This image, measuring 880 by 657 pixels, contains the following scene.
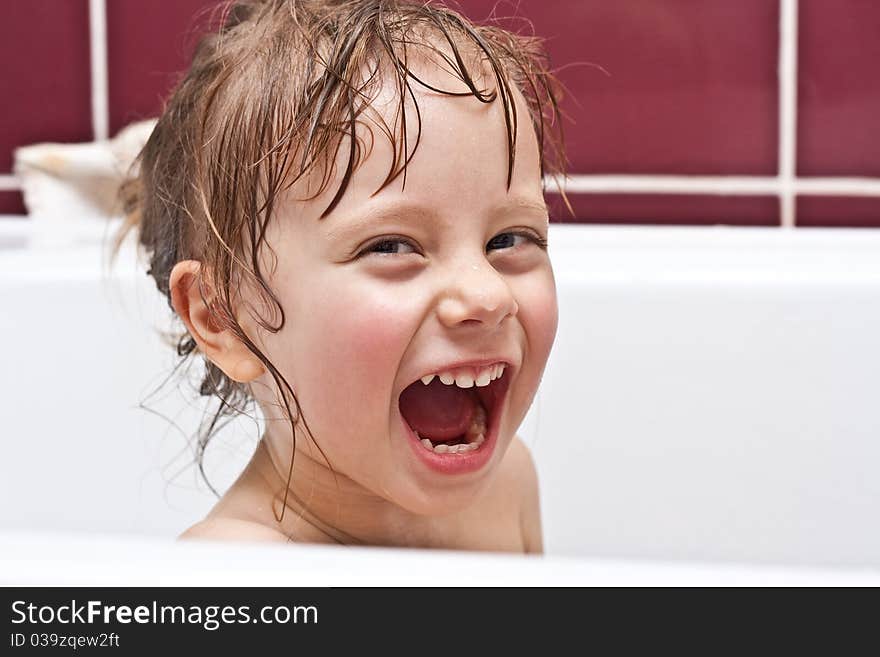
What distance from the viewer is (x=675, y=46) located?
1.31 metres

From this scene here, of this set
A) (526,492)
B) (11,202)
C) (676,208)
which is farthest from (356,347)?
(11,202)

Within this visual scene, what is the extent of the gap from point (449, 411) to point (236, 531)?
15 centimetres

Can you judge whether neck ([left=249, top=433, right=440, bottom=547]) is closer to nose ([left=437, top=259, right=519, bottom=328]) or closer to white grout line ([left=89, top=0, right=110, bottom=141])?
nose ([left=437, top=259, right=519, bottom=328])

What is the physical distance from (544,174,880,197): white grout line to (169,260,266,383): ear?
0.63 metres

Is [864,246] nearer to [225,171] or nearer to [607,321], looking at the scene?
[607,321]

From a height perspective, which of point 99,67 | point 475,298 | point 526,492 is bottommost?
point 526,492

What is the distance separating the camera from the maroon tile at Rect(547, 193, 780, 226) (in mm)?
1335

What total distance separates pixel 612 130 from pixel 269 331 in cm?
71

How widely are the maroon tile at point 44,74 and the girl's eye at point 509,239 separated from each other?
83 centimetres

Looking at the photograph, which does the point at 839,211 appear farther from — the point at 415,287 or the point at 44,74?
the point at 44,74

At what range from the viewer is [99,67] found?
1.38m

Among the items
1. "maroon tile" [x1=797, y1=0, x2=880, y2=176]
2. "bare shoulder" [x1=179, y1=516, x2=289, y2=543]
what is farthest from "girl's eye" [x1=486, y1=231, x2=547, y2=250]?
"maroon tile" [x1=797, y1=0, x2=880, y2=176]

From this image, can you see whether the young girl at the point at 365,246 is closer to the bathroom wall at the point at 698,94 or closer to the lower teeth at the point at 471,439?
the lower teeth at the point at 471,439
